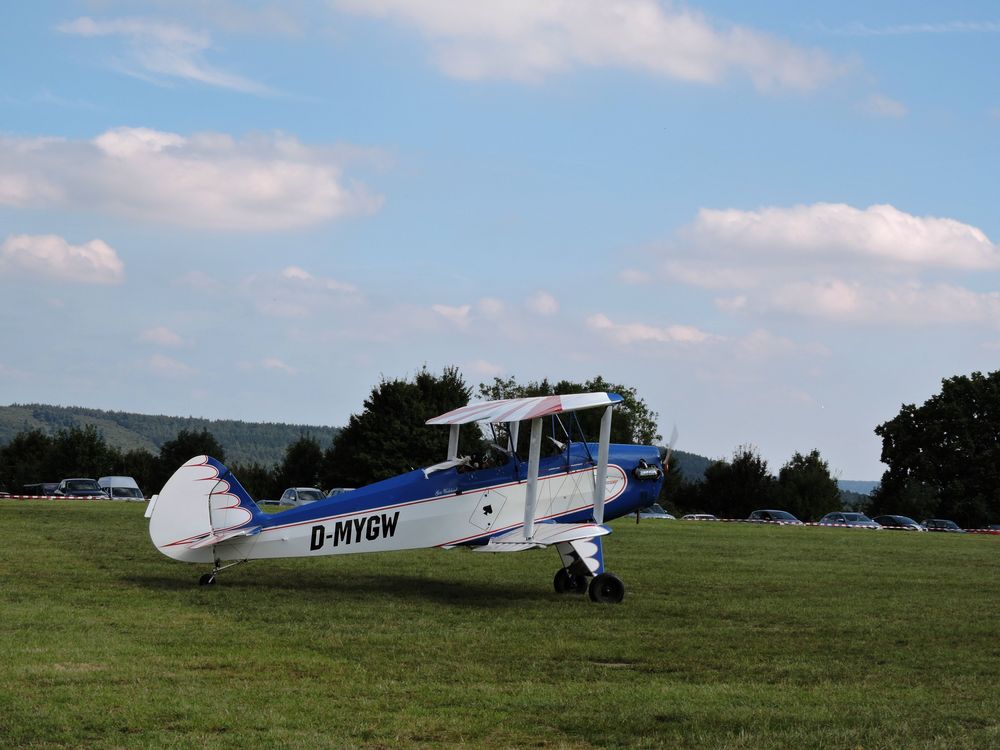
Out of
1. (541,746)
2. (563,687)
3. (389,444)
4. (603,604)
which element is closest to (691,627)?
(603,604)

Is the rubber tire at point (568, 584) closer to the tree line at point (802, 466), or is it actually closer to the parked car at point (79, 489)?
the parked car at point (79, 489)

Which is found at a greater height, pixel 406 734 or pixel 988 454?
pixel 988 454

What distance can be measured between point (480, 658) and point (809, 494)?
211 feet

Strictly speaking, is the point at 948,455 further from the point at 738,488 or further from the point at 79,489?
the point at 79,489

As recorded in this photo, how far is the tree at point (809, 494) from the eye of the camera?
70.2m

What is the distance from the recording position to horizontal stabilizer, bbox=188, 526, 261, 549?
14.2 meters

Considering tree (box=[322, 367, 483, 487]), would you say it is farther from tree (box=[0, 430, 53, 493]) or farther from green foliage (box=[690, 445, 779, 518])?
tree (box=[0, 430, 53, 493])

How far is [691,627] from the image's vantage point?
1199 centimetres

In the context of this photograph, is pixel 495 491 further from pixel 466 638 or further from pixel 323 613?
pixel 466 638

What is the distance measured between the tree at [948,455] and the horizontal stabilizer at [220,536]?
186 feet

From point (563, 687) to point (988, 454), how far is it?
66650mm

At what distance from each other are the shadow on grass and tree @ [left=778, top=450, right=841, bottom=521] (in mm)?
57063

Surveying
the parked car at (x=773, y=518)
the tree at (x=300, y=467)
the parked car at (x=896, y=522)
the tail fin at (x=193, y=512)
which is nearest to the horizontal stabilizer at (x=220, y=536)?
the tail fin at (x=193, y=512)

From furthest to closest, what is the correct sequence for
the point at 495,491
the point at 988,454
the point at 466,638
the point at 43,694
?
1. the point at 988,454
2. the point at 495,491
3. the point at 466,638
4. the point at 43,694
